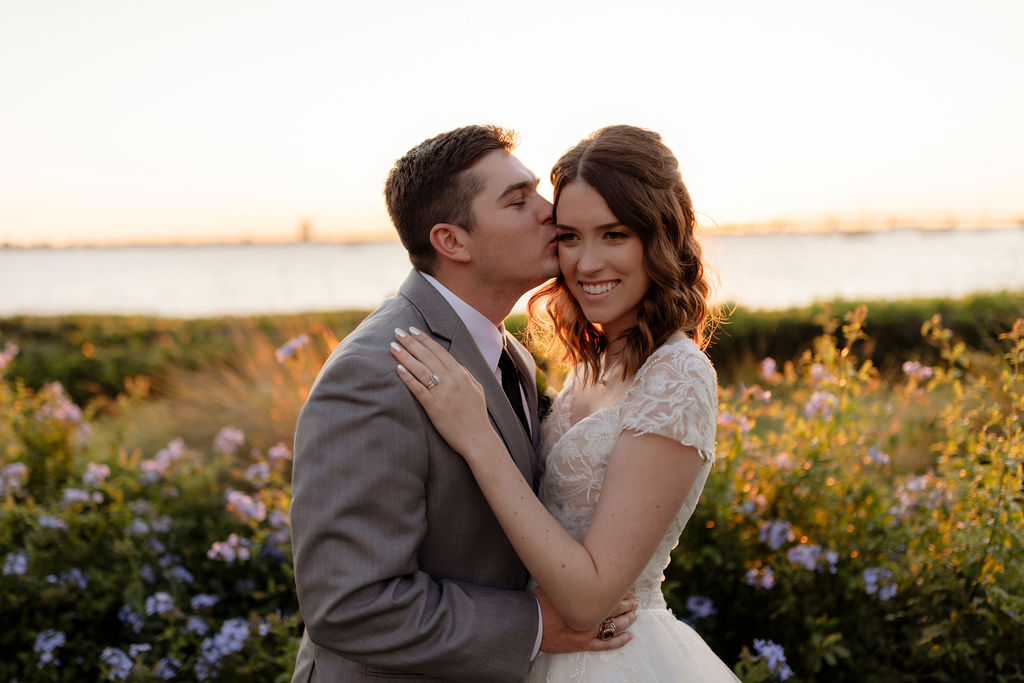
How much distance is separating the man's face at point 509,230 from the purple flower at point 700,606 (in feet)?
6.30

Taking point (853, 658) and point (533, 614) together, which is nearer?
point (533, 614)

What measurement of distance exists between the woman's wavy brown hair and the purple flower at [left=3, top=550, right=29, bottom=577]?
142 inches

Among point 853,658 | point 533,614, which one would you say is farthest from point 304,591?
point 853,658

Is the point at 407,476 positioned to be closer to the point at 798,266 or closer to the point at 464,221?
the point at 464,221

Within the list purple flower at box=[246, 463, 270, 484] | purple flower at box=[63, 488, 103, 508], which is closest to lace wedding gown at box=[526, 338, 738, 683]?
purple flower at box=[246, 463, 270, 484]

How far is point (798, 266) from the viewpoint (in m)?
16.8

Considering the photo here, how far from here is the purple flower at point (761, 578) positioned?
3.75 metres

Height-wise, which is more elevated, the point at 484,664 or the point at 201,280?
the point at 484,664

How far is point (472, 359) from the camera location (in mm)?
2492

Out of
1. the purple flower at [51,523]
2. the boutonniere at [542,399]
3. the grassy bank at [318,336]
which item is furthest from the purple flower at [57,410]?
the boutonniere at [542,399]

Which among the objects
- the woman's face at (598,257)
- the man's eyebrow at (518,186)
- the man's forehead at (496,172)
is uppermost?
the man's forehead at (496,172)

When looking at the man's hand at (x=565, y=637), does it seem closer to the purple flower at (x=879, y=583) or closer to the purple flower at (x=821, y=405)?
the purple flower at (x=879, y=583)

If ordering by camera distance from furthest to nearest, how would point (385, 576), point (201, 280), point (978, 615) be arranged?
point (201, 280), point (978, 615), point (385, 576)

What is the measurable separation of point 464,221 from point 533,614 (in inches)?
52.0
